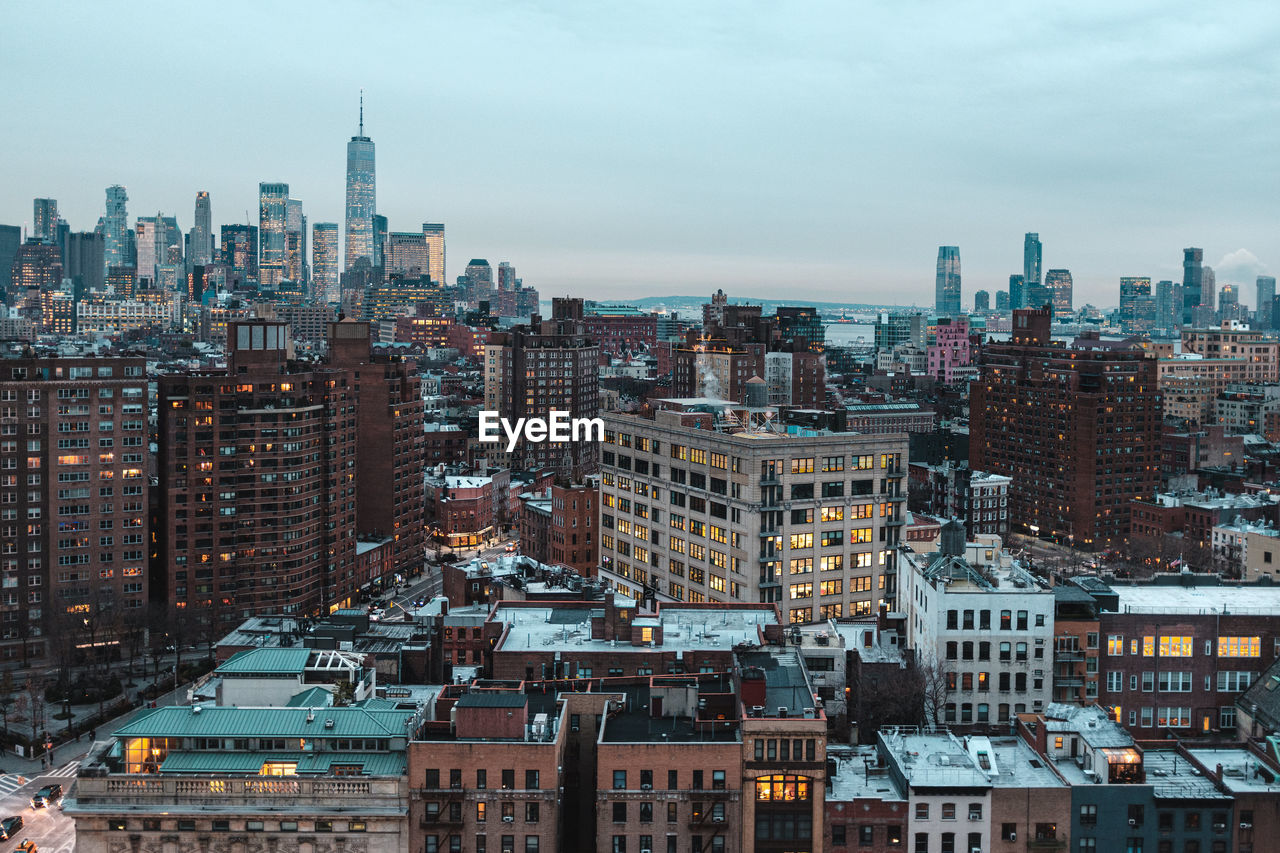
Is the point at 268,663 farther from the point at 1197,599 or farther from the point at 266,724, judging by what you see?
the point at 1197,599

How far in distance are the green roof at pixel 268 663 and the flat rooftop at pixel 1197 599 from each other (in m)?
61.3

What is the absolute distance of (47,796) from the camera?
347ft

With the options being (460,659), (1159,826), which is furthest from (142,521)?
(1159,826)

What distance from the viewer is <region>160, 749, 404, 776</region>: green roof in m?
69.6

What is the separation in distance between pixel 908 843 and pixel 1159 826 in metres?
14.1

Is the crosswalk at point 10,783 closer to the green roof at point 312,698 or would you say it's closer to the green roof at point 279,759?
the green roof at point 312,698

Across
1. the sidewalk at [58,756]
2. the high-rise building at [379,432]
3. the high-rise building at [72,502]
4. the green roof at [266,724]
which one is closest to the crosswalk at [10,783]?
the sidewalk at [58,756]

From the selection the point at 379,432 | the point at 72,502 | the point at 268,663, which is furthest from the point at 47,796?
the point at 379,432

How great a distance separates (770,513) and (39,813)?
216 ft

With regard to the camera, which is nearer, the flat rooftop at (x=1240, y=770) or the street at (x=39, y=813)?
the flat rooftop at (x=1240, y=770)

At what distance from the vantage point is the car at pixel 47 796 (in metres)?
104

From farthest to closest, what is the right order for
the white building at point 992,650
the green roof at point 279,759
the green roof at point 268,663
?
the white building at point 992,650 < the green roof at point 268,663 < the green roof at point 279,759

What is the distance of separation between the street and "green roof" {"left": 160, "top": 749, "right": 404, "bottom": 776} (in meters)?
25.6

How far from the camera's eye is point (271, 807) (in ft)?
226
